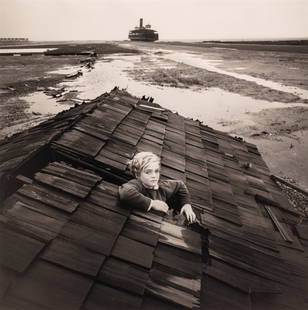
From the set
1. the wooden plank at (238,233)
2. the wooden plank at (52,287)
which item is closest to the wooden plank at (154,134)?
the wooden plank at (238,233)

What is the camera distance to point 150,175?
3.35m

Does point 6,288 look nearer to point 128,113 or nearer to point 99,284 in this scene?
point 99,284

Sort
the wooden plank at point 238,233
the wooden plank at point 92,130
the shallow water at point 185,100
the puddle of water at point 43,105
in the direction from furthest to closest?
1. the shallow water at point 185,100
2. the puddle of water at point 43,105
3. the wooden plank at point 92,130
4. the wooden plank at point 238,233

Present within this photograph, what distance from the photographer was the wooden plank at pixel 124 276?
8.10 ft

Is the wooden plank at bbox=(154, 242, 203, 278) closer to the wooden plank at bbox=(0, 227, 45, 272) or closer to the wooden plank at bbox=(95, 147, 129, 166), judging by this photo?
the wooden plank at bbox=(0, 227, 45, 272)

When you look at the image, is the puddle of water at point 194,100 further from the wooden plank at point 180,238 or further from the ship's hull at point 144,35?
the ship's hull at point 144,35

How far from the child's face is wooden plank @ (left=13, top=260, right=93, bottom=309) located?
131cm

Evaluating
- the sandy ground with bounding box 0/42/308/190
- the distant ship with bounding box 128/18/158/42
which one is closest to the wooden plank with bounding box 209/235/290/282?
the sandy ground with bounding box 0/42/308/190

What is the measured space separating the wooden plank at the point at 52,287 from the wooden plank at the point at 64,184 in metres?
0.96

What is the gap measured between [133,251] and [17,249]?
3.46 feet

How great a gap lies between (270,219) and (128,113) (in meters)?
3.72

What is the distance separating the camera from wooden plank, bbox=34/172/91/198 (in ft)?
10.6

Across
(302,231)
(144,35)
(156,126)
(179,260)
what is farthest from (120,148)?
(144,35)

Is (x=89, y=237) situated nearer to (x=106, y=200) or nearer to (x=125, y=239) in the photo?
(x=125, y=239)
